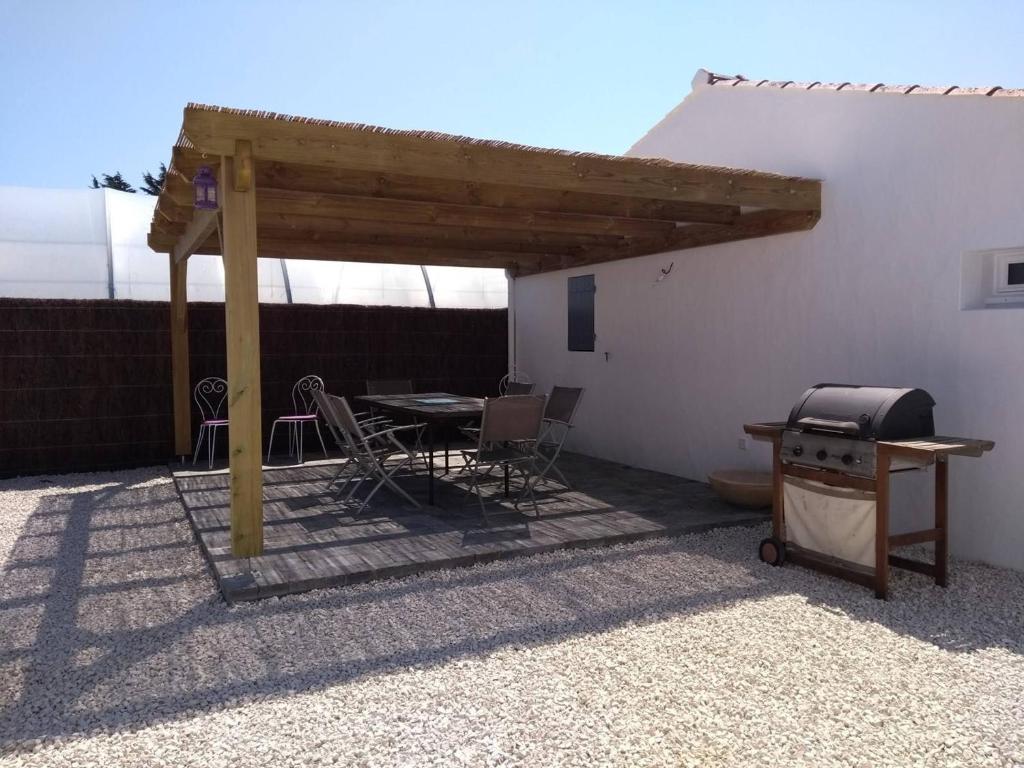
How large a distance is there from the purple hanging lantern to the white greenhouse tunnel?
5481mm

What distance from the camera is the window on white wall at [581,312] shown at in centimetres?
896

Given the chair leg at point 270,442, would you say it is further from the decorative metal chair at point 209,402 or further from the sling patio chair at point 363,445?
the sling patio chair at point 363,445

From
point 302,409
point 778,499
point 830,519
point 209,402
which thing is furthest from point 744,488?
point 209,402

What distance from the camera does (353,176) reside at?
17.9 ft

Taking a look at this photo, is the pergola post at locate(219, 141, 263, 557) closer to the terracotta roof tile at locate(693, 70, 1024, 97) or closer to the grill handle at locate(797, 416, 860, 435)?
the grill handle at locate(797, 416, 860, 435)

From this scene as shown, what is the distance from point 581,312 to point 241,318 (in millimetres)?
5389

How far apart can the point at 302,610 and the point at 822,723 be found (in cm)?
253

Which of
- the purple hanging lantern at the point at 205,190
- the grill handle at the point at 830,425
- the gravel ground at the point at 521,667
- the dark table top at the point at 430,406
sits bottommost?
the gravel ground at the point at 521,667

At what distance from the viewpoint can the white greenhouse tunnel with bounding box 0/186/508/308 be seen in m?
9.13

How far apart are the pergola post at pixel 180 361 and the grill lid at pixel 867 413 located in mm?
6578

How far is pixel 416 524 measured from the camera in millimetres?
5512

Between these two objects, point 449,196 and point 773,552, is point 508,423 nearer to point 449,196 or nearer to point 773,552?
point 449,196

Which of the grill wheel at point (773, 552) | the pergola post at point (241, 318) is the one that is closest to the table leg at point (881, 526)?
the grill wheel at point (773, 552)

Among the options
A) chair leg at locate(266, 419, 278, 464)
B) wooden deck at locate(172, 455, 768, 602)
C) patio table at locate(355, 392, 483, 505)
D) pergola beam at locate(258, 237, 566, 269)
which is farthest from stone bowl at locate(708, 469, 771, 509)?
chair leg at locate(266, 419, 278, 464)
